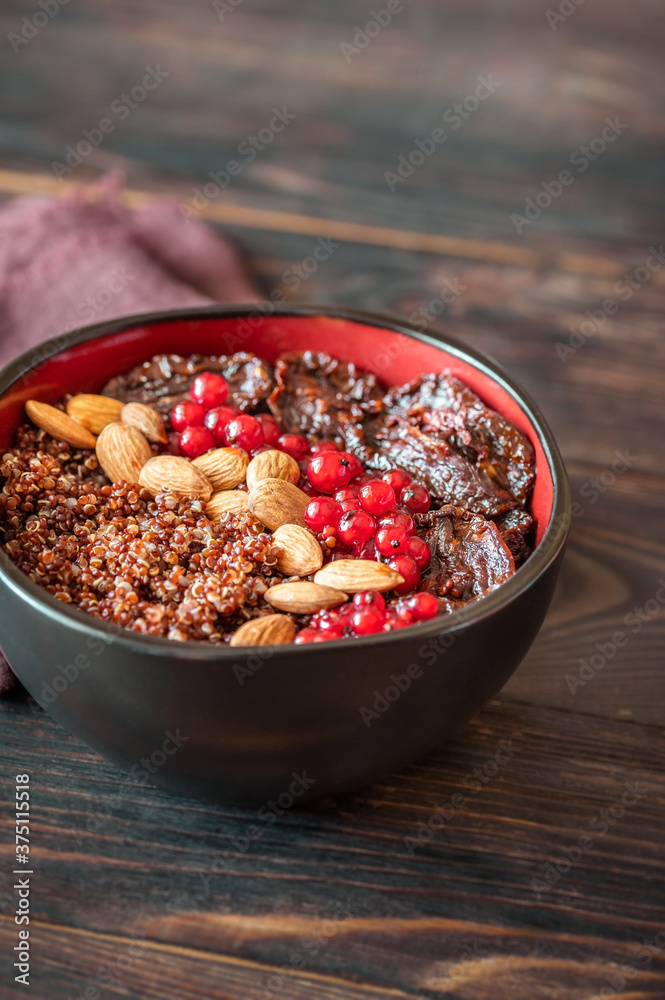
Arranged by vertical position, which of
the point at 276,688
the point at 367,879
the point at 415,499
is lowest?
the point at 367,879

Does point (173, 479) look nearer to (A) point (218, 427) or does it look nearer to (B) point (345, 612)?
(A) point (218, 427)

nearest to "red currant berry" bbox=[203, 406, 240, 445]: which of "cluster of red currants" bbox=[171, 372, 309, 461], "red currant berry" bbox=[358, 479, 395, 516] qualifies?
"cluster of red currants" bbox=[171, 372, 309, 461]

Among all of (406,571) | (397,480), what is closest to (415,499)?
(397,480)

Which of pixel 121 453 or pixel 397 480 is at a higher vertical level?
pixel 121 453

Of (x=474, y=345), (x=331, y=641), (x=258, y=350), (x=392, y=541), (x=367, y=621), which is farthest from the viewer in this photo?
(x=474, y=345)

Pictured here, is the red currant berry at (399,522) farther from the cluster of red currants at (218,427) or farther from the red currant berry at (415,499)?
the cluster of red currants at (218,427)

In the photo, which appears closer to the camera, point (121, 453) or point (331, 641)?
point (331, 641)
